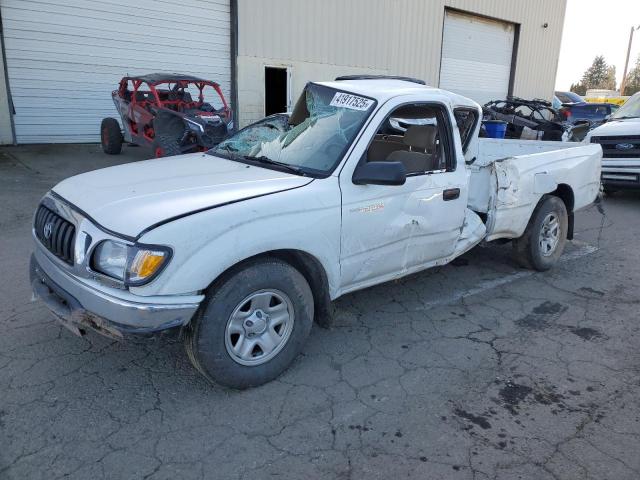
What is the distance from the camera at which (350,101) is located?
3.77m

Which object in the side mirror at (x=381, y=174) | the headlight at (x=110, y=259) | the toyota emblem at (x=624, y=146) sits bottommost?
the headlight at (x=110, y=259)

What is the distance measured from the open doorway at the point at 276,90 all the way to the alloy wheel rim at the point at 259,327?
42.6 ft

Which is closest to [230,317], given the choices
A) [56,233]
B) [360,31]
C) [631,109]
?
[56,233]

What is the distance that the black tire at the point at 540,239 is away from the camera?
17.2ft

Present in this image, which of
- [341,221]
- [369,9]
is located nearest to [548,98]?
[369,9]

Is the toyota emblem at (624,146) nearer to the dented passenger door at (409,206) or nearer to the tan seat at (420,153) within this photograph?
the dented passenger door at (409,206)

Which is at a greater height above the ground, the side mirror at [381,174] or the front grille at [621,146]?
the side mirror at [381,174]

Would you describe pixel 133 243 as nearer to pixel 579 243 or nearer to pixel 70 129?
pixel 579 243

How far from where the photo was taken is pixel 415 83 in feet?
14.7

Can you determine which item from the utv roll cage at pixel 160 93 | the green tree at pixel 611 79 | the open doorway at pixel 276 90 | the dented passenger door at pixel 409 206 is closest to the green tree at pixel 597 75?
the green tree at pixel 611 79

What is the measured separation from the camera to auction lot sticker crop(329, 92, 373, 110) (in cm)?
369

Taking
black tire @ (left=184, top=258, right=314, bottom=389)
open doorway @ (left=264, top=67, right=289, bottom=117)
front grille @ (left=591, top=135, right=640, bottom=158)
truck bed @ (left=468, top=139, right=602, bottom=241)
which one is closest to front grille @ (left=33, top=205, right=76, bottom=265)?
black tire @ (left=184, top=258, right=314, bottom=389)

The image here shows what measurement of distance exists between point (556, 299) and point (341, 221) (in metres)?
2.67

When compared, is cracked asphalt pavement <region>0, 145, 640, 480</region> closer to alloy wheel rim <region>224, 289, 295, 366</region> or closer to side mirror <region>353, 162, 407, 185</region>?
alloy wheel rim <region>224, 289, 295, 366</region>
